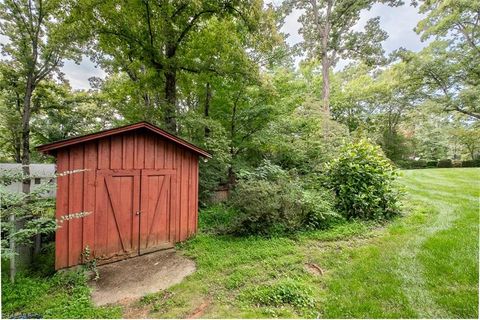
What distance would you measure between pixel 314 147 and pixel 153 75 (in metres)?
6.73

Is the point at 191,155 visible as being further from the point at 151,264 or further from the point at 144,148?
the point at 151,264

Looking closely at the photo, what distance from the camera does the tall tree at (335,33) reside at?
11.6 meters

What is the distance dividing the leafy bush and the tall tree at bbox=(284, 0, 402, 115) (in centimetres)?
672

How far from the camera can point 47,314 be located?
3.08m

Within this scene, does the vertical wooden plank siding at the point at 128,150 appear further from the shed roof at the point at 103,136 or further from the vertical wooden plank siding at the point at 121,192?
the shed roof at the point at 103,136

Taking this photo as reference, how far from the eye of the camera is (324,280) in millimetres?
3605

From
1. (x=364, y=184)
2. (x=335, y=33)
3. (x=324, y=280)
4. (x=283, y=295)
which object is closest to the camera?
(x=283, y=295)

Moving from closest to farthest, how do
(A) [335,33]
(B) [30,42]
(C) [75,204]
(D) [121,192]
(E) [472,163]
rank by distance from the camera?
(C) [75,204], (D) [121,192], (B) [30,42], (A) [335,33], (E) [472,163]

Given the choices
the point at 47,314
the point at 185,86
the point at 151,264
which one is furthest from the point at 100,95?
the point at 47,314

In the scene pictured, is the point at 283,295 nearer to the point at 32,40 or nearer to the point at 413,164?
the point at 32,40

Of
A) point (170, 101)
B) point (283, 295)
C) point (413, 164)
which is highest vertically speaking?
point (170, 101)

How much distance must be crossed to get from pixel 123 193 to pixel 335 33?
13.2 metres

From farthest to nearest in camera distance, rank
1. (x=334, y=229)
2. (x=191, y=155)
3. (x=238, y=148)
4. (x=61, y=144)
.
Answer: (x=238, y=148), (x=191, y=155), (x=334, y=229), (x=61, y=144)

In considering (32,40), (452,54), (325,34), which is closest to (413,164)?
(452,54)
